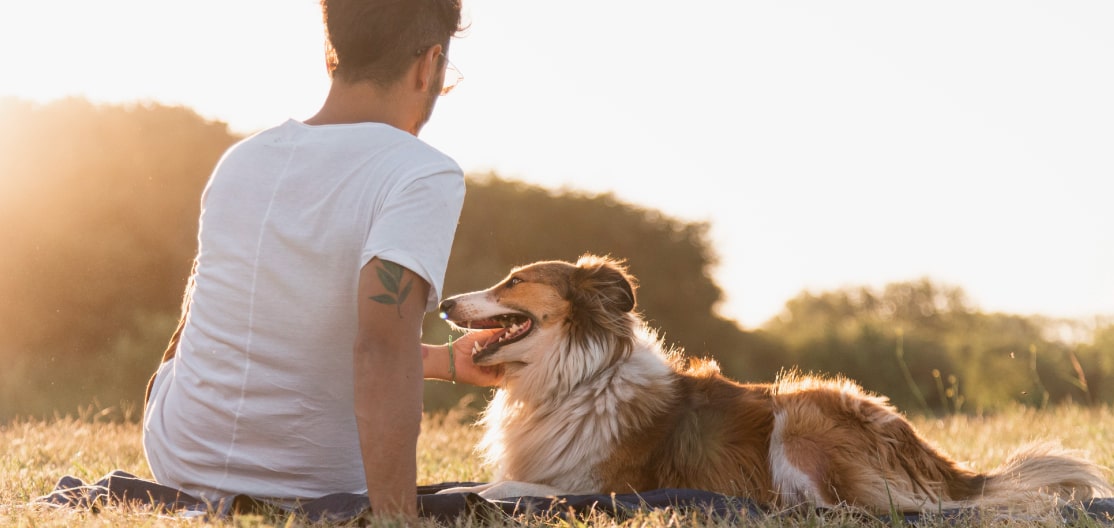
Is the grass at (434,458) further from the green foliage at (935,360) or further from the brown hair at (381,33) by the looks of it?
the green foliage at (935,360)

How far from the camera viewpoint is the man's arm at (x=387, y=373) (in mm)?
2773

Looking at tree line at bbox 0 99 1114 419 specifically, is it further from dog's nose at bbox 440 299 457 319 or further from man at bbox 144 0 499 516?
man at bbox 144 0 499 516

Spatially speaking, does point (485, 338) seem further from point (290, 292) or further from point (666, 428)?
point (290, 292)

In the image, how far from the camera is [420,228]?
2859mm

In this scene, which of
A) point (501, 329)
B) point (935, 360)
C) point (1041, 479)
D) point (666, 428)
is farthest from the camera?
point (935, 360)

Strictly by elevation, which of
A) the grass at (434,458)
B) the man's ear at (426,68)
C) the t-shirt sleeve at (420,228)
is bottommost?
the grass at (434,458)

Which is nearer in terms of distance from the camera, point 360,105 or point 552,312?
point 360,105

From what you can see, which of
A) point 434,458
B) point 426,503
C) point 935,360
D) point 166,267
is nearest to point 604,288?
point 426,503

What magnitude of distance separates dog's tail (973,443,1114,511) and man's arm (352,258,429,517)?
241 centimetres

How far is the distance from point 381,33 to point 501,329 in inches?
79.0

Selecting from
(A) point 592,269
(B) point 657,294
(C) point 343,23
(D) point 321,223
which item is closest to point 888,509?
(A) point 592,269

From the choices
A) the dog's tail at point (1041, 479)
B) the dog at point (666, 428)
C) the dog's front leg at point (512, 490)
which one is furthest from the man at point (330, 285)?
the dog's tail at point (1041, 479)

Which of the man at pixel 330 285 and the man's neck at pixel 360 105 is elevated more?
the man's neck at pixel 360 105

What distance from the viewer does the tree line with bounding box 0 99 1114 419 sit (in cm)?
1203
